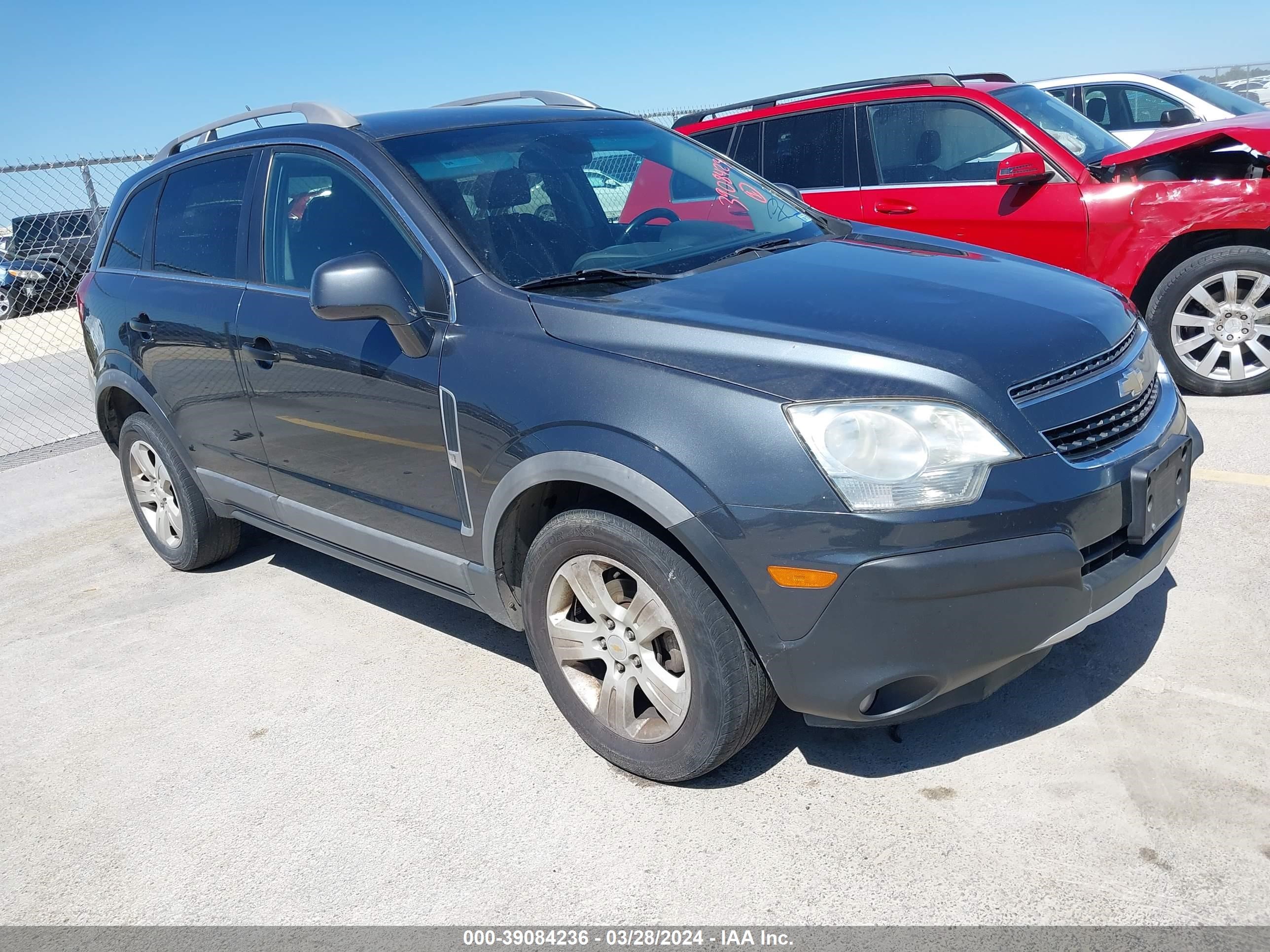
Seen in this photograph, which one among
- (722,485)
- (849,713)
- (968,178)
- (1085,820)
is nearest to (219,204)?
(722,485)

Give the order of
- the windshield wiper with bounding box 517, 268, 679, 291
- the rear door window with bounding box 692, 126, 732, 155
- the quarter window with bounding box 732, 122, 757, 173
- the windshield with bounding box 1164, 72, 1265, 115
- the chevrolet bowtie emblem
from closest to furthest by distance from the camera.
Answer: the chevrolet bowtie emblem < the windshield wiper with bounding box 517, 268, 679, 291 < the quarter window with bounding box 732, 122, 757, 173 < the rear door window with bounding box 692, 126, 732, 155 < the windshield with bounding box 1164, 72, 1265, 115

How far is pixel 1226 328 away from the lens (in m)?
5.77

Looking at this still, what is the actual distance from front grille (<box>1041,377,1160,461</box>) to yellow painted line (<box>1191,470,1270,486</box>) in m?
2.08

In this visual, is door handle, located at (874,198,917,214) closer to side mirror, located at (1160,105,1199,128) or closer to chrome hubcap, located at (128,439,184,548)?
side mirror, located at (1160,105,1199,128)

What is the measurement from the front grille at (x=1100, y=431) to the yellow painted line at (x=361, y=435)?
1.72 metres

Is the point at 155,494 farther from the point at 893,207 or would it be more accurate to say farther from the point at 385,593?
the point at 893,207

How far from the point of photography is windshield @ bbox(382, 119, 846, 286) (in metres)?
3.34

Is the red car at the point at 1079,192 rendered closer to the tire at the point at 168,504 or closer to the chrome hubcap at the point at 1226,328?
the chrome hubcap at the point at 1226,328

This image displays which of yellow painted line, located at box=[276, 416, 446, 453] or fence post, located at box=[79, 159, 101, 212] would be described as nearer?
yellow painted line, located at box=[276, 416, 446, 453]

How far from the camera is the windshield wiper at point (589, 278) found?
3164 mm

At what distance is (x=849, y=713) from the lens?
8.43ft

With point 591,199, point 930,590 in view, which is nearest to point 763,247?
point 591,199

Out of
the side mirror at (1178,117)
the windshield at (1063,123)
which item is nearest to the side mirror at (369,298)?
the windshield at (1063,123)

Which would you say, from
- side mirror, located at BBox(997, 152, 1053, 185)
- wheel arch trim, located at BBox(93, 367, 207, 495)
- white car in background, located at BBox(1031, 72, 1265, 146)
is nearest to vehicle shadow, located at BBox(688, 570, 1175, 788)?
wheel arch trim, located at BBox(93, 367, 207, 495)
